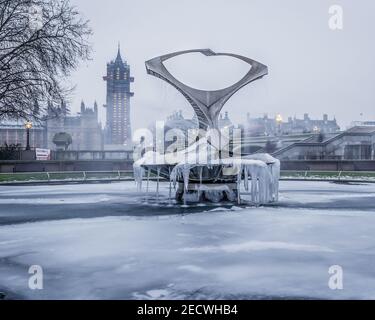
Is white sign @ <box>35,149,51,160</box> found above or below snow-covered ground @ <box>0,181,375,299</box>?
above

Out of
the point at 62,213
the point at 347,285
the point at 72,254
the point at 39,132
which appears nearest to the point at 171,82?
the point at 62,213

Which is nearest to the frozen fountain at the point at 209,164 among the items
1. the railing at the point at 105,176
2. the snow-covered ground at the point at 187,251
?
the snow-covered ground at the point at 187,251

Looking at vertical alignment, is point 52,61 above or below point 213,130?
above

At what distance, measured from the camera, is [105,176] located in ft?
117

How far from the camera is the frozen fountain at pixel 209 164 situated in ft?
53.8

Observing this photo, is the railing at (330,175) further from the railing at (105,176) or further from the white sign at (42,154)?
the white sign at (42,154)

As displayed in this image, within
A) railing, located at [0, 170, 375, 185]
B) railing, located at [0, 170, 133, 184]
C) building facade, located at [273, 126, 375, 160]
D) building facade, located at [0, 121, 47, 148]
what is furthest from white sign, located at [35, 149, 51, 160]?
building facade, located at [0, 121, 47, 148]

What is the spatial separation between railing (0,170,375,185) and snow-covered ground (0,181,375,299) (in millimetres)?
16380

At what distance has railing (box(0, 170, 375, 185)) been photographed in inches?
1224

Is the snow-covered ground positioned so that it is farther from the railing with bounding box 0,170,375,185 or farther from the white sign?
the white sign

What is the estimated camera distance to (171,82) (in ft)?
69.9
